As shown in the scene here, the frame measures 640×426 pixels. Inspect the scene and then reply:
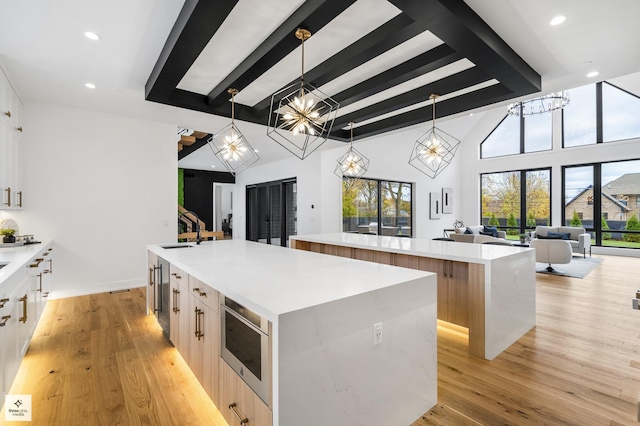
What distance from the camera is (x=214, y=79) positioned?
11.7 ft

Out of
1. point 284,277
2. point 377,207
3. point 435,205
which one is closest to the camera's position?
point 284,277

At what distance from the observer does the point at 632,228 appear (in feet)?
26.0

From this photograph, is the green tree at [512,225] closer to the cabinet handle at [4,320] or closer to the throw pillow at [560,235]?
the throw pillow at [560,235]

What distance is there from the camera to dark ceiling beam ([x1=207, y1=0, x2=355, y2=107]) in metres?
2.15

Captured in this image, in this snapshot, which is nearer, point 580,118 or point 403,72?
point 403,72

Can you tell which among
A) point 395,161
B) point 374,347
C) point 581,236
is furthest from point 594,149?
point 374,347

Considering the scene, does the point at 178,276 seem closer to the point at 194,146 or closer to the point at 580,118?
the point at 194,146

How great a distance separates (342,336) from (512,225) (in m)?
10.5

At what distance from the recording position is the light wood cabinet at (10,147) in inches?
123

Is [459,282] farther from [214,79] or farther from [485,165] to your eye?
[485,165]

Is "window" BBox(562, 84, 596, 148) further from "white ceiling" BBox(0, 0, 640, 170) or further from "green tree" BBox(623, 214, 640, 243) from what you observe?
"white ceiling" BBox(0, 0, 640, 170)

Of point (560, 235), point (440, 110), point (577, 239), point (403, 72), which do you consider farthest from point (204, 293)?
point (577, 239)

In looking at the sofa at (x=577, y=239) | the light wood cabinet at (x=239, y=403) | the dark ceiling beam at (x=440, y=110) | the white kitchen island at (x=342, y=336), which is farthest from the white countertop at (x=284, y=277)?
the sofa at (x=577, y=239)

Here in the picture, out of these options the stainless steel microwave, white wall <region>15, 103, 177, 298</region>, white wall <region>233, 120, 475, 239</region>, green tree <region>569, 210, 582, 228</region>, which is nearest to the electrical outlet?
the stainless steel microwave
